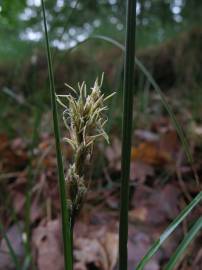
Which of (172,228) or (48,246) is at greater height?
(172,228)

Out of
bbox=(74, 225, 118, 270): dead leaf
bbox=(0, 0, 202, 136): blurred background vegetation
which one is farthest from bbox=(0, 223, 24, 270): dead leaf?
bbox=(0, 0, 202, 136): blurred background vegetation

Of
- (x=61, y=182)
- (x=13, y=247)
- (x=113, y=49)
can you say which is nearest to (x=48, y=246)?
(x=13, y=247)

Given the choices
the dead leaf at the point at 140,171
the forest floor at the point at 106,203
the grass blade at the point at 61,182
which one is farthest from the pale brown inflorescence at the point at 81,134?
the dead leaf at the point at 140,171

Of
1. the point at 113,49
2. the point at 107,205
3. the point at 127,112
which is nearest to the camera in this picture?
the point at 127,112

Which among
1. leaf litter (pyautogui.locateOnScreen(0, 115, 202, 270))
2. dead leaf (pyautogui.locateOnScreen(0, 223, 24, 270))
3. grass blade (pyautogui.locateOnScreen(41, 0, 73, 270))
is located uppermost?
grass blade (pyautogui.locateOnScreen(41, 0, 73, 270))

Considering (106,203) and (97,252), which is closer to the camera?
(97,252)

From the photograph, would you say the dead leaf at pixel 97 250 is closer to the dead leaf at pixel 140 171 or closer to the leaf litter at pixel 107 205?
the leaf litter at pixel 107 205

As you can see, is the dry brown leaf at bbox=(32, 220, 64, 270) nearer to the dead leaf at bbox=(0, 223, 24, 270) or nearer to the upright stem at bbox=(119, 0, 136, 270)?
the dead leaf at bbox=(0, 223, 24, 270)

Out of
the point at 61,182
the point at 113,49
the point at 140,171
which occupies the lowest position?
the point at 140,171

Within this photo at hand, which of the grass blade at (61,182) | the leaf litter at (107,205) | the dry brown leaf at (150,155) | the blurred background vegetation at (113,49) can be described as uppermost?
the blurred background vegetation at (113,49)

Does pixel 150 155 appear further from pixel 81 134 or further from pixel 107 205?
pixel 81 134
